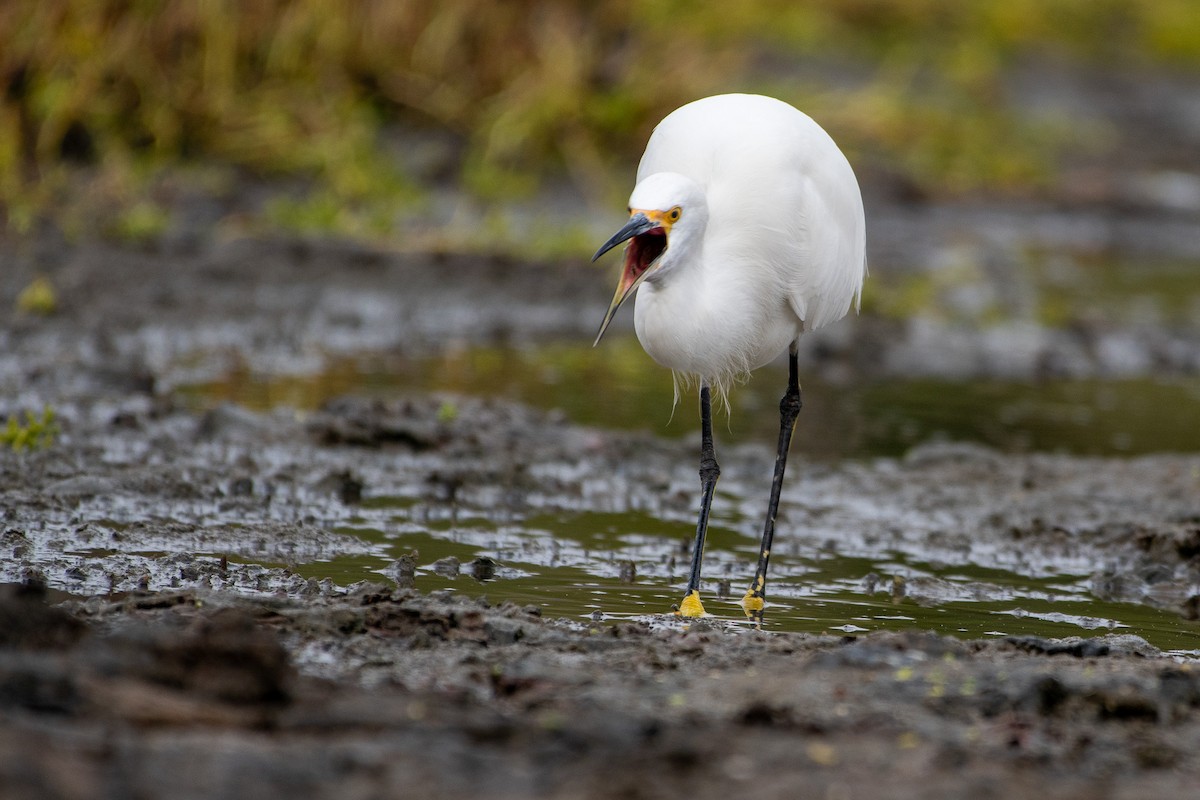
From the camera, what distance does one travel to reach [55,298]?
8.33m

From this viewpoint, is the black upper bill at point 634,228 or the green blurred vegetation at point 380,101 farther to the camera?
the green blurred vegetation at point 380,101

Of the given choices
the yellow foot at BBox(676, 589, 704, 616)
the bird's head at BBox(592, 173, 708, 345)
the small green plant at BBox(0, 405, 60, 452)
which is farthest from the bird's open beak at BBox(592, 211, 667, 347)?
the small green plant at BBox(0, 405, 60, 452)

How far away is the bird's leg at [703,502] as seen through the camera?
4.58m

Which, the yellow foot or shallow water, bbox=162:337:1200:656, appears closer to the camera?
the yellow foot

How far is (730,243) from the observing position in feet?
14.9

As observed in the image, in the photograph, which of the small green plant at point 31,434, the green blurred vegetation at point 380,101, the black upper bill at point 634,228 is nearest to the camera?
the black upper bill at point 634,228

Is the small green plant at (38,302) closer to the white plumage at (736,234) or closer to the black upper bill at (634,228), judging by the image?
the white plumage at (736,234)

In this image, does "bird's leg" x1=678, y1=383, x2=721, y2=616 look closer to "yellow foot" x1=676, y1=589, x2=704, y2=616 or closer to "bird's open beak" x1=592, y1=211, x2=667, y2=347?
"yellow foot" x1=676, y1=589, x2=704, y2=616

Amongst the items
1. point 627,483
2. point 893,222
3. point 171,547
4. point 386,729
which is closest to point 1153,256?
point 893,222

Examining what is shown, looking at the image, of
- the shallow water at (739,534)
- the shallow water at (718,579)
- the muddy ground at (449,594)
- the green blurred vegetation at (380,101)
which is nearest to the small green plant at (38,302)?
the muddy ground at (449,594)

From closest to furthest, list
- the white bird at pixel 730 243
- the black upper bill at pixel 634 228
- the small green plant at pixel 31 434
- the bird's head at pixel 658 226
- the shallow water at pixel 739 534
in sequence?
the black upper bill at pixel 634 228 < the bird's head at pixel 658 226 < the white bird at pixel 730 243 < the shallow water at pixel 739 534 < the small green plant at pixel 31 434

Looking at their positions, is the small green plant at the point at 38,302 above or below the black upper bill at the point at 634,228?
below

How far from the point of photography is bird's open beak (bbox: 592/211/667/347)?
4.23m

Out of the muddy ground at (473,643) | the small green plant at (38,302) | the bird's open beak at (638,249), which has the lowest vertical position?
the muddy ground at (473,643)
